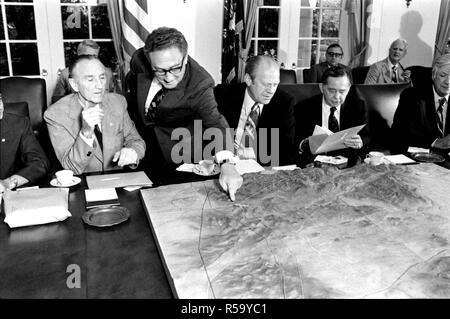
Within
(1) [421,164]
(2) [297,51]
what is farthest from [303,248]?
(2) [297,51]

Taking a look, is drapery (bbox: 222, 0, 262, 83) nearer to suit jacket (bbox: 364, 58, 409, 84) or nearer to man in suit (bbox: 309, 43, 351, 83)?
man in suit (bbox: 309, 43, 351, 83)

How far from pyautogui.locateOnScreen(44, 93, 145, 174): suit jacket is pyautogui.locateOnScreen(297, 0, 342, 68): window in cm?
379

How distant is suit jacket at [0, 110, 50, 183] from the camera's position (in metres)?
2.02

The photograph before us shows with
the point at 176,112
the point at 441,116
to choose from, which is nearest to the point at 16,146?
the point at 176,112

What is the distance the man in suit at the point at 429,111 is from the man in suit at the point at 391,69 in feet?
7.00

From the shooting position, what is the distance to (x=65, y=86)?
3.93m

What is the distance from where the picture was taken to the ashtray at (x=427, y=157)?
214 cm

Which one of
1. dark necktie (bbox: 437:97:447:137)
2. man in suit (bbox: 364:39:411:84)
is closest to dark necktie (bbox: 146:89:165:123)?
dark necktie (bbox: 437:97:447:137)

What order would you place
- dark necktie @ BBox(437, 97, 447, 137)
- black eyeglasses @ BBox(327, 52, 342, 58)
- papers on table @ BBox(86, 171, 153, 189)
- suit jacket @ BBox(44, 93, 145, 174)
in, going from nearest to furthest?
papers on table @ BBox(86, 171, 153, 189)
suit jacket @ BBox(44, 93, 145, 174)
dark necktie @ BBox(437, 97, 447, 137)
black eyeglasses @ BBox(327, 52, 342, 58)

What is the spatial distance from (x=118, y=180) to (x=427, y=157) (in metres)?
1.51

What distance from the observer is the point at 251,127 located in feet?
8.56

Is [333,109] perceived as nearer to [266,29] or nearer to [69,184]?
[69,184]

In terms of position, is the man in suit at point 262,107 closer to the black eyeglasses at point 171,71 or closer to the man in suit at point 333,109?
the man in suit at point 333,109
